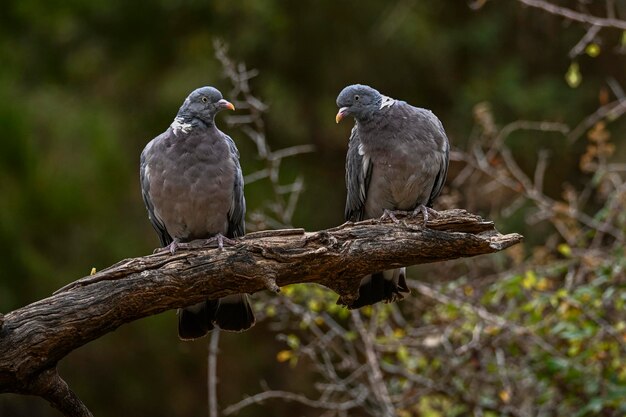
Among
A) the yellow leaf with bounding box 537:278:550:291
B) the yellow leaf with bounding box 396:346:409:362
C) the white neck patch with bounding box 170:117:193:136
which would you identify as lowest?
the yellow leaf with bounding box 396:346:409:362

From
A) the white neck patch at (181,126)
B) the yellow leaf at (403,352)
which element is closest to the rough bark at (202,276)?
the white neck patch at (181,126)

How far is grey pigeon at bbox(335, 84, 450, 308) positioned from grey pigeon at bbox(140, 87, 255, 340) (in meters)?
0.56

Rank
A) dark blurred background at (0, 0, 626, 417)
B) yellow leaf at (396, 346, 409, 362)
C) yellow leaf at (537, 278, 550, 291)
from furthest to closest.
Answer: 1. dark blurred background at (0, 0, 626, 417)
2. yellow leaf at (396, 346, 409, 362)
3. yellow leaf at (537, 278, 550, 291)

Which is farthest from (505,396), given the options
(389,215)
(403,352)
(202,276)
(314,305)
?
(202,276)

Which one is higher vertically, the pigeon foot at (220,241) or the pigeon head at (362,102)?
the pigeon head at (362,102)

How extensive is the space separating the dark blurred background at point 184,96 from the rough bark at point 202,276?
352cm

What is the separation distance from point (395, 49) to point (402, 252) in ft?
13.4

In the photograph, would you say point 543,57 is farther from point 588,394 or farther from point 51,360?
point 51,360

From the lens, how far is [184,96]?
7.30m

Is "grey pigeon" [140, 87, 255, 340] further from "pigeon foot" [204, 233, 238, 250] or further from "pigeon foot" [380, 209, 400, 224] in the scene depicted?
"pigeon foot" [380, 209, 400, 224]

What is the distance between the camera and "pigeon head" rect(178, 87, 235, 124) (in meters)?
4.36

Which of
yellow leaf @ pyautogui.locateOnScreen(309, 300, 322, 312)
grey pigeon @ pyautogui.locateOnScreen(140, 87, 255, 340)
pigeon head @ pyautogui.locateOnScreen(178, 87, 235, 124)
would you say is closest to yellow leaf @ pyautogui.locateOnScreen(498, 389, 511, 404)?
yellow leaf @ pyautogui.locateOnScreen(309, 300, 322, 312)

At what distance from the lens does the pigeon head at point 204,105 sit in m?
4.36

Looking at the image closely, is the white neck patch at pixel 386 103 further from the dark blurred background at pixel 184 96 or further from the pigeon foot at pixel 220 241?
the dark blurred background at pixel 184 96
